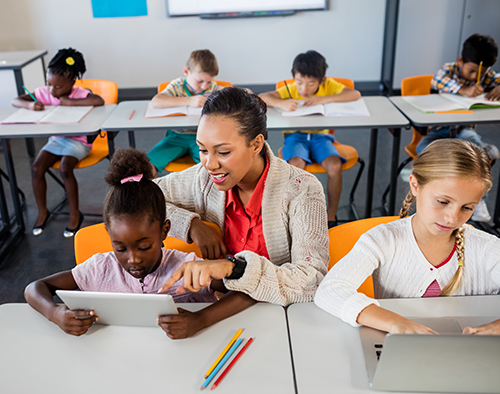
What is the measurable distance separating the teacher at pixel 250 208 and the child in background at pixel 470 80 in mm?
1533

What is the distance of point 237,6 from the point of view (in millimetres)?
4996

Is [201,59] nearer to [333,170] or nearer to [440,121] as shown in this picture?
[333,170]

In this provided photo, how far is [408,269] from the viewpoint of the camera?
122cm

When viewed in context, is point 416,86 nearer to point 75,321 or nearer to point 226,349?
point 226,349

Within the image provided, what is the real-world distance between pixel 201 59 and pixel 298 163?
0.77m

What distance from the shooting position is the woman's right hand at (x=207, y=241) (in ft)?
4.28

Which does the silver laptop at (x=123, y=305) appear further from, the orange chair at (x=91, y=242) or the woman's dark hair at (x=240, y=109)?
the woman's dark hair at (x=240, y=109)

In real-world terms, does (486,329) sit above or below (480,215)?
above

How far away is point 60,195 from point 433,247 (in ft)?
8.74

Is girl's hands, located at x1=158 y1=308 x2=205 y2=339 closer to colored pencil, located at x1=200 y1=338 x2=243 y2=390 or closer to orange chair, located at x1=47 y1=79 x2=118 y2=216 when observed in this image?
colored pencil, located at x1=200 y1=338 x2=243 y2=390

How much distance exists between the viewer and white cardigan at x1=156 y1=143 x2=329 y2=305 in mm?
1109

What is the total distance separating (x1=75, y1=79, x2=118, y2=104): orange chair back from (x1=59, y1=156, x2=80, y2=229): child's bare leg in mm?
520

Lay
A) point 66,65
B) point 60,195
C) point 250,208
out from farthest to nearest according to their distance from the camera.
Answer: point 60,195 < point 66,65 < point 250,208

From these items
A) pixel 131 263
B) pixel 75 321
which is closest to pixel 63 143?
pixel 131 263
